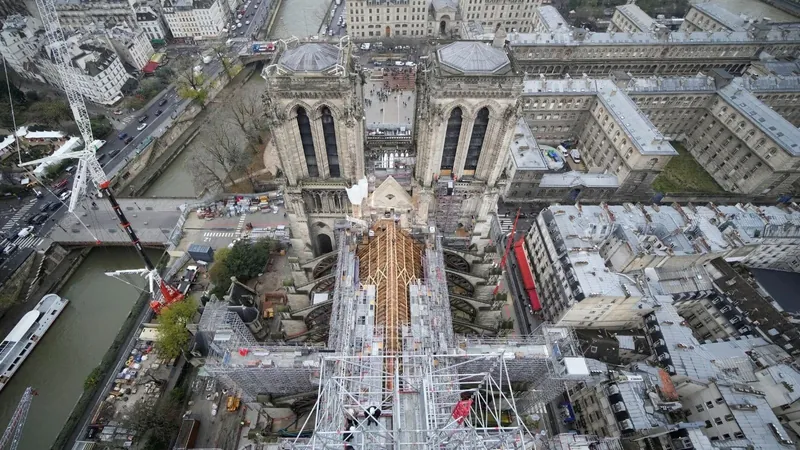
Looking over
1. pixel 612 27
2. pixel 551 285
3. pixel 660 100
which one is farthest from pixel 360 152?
pixel 612 27

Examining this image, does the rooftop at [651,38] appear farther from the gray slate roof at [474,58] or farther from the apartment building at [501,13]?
the gray slate roof at [474,58]

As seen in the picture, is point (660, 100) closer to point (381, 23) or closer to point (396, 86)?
point (396, 86)

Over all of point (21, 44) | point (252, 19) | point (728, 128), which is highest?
point (252, 19)

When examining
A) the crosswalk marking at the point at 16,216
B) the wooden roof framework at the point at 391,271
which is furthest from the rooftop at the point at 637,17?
the crosswalk marking at the point at 16,216

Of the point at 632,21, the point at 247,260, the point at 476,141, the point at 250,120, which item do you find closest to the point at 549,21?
the point at 632,21

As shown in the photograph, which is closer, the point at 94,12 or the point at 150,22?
the point at 94,12

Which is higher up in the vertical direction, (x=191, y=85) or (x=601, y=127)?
(x=191, y=85)

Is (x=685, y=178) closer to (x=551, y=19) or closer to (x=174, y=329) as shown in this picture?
(x=551, y=19)

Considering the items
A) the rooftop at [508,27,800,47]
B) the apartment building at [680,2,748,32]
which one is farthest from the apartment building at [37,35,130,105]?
the apartment building at [680,2,748,32]
